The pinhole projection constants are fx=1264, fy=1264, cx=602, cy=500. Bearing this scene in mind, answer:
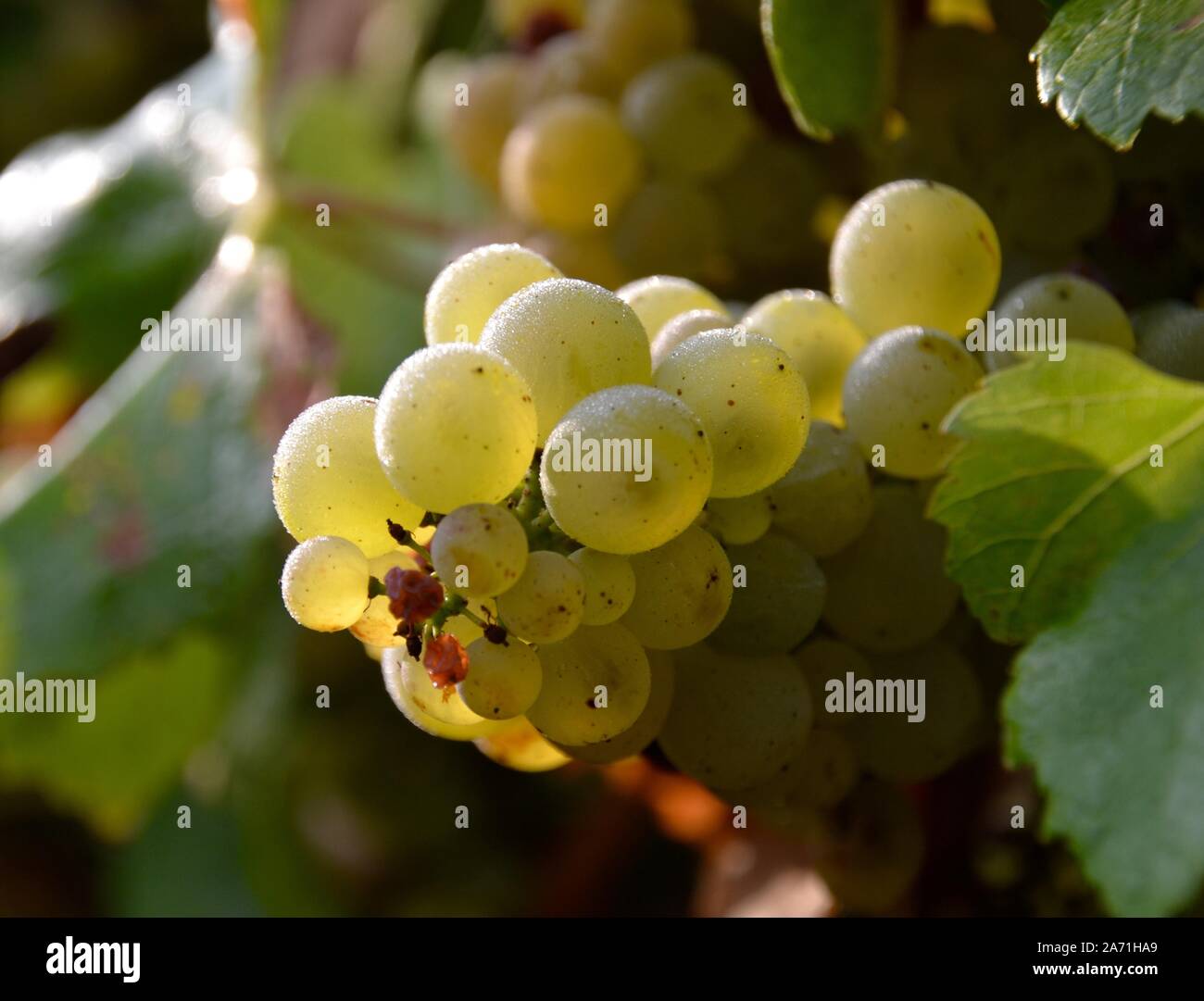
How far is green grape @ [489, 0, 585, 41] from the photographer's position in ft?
2.69

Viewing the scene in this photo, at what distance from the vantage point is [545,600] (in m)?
0.39

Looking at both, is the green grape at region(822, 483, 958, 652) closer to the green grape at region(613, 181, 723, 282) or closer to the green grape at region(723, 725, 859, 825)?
the green grape at region(723, 725, 859, 825)

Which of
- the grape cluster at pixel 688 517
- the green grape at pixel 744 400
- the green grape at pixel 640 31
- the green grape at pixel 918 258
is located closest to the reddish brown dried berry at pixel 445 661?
the grape cluster at pixel 688 517

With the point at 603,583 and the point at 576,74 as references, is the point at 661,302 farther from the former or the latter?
the point at 576,74

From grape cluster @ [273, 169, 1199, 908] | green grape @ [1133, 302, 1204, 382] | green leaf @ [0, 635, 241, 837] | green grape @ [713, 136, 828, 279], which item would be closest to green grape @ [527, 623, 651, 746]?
grape cluster @ [273, 169, 1199, 908]

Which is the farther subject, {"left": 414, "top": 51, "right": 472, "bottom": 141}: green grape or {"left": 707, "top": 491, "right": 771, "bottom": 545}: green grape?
{"left": 414, "top": 51, "right": 472, "bottom": 141}: green grape

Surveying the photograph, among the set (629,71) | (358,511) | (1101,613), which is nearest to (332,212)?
(629,71)

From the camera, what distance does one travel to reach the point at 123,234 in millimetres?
1017

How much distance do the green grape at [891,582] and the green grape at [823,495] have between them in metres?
0.02

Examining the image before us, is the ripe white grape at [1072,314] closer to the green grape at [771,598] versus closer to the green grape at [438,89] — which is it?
the green grape at [771,598]

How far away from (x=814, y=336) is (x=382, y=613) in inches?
8.1

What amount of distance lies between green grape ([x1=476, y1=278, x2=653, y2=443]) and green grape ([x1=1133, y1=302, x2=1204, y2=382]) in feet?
0.69

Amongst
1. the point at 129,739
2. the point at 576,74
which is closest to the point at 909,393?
the point at 576,74
